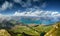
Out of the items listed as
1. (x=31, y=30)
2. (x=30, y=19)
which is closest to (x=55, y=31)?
(x=31, y=30)

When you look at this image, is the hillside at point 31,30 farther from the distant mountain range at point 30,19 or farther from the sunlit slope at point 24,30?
the distant mountain range at point 30,19

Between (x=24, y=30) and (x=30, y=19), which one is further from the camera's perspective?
(x=30, y=19)

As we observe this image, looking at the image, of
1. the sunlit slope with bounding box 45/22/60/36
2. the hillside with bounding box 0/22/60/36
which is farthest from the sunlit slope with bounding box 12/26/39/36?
the sunlit slope with bounding box 45/22/60/36

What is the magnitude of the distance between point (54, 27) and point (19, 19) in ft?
3.89

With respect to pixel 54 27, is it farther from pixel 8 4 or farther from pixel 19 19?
pixel 8 4

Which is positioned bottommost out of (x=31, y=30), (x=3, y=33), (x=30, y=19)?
(x=3, y=33)

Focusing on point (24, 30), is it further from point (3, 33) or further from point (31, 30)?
point (3, 33)

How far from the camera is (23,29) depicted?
5.83 meters

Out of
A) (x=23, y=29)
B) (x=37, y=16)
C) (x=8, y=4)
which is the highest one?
(x=8, y=4)

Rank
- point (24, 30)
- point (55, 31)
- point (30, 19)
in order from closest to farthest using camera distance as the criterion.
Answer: point (55, 31), point (24, 30), point (30, 19)

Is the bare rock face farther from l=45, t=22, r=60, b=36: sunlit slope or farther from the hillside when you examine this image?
l=45, t=22, r=60, b=36: sunlit slope

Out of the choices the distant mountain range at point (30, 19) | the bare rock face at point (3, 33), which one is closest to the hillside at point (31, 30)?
the bare rock face at point (3, 33)

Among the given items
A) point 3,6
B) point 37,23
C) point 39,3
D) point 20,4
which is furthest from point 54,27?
point 3,6

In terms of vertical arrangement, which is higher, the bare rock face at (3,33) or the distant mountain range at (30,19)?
the distant mountain range at (30,19)
